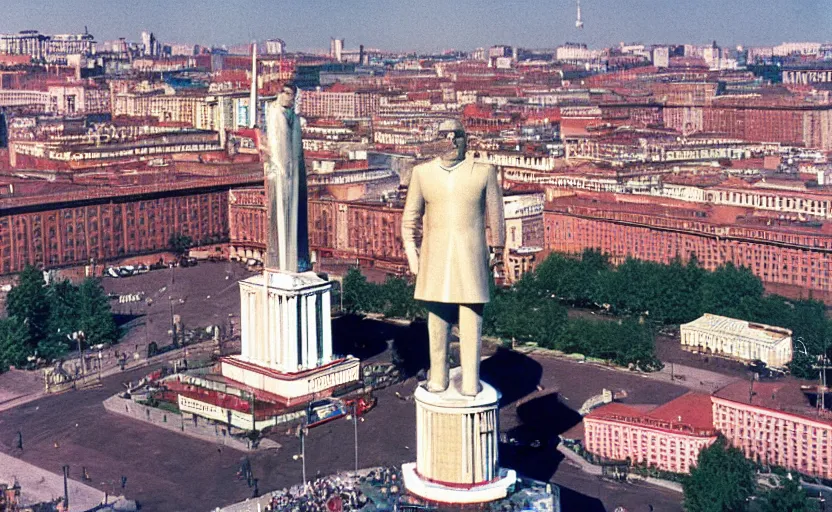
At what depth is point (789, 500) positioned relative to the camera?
28672mm

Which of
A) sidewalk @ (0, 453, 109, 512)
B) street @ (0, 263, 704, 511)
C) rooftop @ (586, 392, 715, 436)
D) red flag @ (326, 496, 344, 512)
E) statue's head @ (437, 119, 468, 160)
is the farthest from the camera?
rooftop @ (586, 392, 715, 436)

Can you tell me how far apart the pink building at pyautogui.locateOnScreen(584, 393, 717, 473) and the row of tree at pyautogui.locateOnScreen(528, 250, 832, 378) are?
389 inches

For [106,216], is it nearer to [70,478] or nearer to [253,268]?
[253,268]

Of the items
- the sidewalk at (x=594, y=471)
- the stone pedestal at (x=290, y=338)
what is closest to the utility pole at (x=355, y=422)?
the stone pedestal at (x=290, y=338)

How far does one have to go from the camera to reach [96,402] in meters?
39.8

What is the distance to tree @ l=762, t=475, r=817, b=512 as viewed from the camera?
2864 cm

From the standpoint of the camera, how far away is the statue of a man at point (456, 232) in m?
25.1

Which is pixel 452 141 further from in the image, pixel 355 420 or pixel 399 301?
pixel 399 301

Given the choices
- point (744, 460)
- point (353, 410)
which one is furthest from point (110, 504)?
point (744, 460)

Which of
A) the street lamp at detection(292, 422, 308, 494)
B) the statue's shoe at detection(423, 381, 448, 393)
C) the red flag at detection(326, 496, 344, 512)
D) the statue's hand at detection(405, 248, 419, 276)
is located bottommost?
the street lamp at detection(292, 422, 308, 494)

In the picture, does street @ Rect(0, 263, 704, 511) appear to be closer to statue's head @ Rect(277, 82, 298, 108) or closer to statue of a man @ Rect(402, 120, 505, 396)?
statue of a man @ Rect(402, 120, 505, 396)

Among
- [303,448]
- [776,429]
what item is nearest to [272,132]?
[303,448]

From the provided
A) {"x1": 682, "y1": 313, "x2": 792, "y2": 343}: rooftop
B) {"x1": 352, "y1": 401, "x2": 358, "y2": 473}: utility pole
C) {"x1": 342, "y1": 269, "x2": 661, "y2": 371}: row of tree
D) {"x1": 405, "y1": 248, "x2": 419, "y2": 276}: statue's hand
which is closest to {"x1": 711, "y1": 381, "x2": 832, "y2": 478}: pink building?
{"x1": 352, "y1": 401, "x2": 358, "y2": 473}: utility pole

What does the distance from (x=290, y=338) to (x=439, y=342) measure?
43.8 ft
